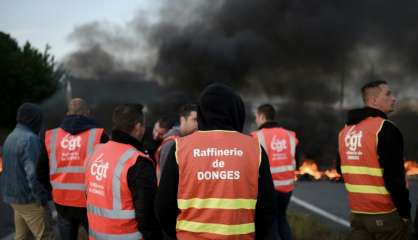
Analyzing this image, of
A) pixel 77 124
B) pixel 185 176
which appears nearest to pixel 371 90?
pixel 185 176

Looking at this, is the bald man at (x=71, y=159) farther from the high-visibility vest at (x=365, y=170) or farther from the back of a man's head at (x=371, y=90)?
the back of a man's head at (x=371, y=90)

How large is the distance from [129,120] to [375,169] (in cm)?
197

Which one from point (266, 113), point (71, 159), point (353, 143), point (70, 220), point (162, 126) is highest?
point (266, 113)

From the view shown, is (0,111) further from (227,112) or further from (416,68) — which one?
(227,112)

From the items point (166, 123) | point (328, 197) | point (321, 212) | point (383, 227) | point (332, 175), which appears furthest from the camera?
point (332, 175)

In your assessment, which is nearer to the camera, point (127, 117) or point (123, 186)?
point (123, 186)

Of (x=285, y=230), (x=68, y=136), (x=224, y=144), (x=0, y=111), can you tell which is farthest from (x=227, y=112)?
(x=0, y=111)

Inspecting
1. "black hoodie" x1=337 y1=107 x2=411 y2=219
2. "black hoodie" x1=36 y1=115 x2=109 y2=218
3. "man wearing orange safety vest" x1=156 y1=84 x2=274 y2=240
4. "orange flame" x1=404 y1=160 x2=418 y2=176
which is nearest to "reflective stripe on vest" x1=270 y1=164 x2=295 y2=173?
"black hoodie" x1=337 y1=107 x2=411 y2=219

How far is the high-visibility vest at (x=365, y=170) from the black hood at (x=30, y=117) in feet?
10.0

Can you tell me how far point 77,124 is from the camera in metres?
4.09

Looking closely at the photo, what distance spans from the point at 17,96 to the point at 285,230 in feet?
91.2

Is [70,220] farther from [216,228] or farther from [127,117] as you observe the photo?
[216,228]

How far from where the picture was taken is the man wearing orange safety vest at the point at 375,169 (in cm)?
352

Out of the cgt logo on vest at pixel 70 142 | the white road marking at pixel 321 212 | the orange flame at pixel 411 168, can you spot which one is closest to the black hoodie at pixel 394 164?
the cgt logo on vest at pixel 70 142
